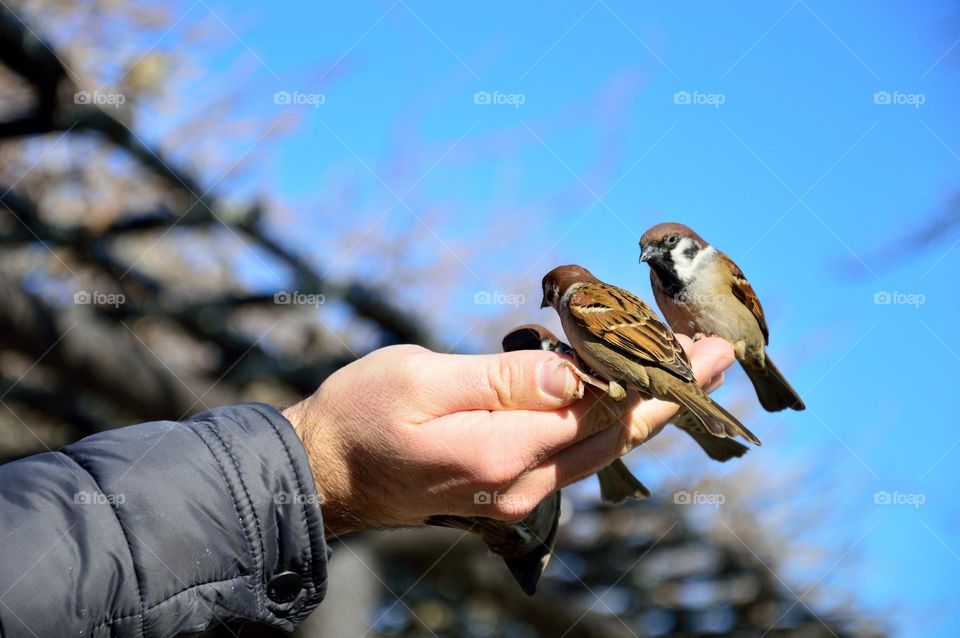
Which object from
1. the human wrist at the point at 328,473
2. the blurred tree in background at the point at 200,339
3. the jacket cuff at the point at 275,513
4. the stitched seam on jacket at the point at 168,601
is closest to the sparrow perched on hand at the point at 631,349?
the human wrist at the point at 328,473

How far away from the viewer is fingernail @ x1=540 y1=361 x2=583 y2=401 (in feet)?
9.25

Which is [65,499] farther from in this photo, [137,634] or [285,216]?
[285,216]

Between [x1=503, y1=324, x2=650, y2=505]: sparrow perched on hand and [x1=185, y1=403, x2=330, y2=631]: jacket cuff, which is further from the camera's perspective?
[x1=503, y1=324, x2=650, y2=505]: sparrow perched on hand

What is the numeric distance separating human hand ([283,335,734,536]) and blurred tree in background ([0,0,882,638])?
9.70 ft

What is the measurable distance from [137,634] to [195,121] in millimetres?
6086

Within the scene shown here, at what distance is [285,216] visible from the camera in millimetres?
7422

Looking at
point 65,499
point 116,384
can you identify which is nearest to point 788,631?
point 116,384

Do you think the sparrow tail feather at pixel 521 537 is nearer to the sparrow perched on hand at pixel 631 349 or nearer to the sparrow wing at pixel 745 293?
the sparrow perched on hand at pixel 631 349

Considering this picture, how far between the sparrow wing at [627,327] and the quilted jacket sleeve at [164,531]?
3.87 ft

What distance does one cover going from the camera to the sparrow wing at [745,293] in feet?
13.3

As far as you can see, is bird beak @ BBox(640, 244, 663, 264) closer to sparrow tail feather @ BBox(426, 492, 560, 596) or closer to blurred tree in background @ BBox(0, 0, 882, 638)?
sparrow tail feather @ BBox(426, 492, 560, 596)

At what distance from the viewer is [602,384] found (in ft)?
9.81

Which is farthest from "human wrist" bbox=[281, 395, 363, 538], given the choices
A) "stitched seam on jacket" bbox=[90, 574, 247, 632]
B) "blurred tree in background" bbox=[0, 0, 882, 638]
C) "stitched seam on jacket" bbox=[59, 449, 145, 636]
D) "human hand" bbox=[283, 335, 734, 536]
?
"blurred tree in background" bbox=[0, 0, 882, 638]

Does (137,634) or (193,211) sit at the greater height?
(193,211)
